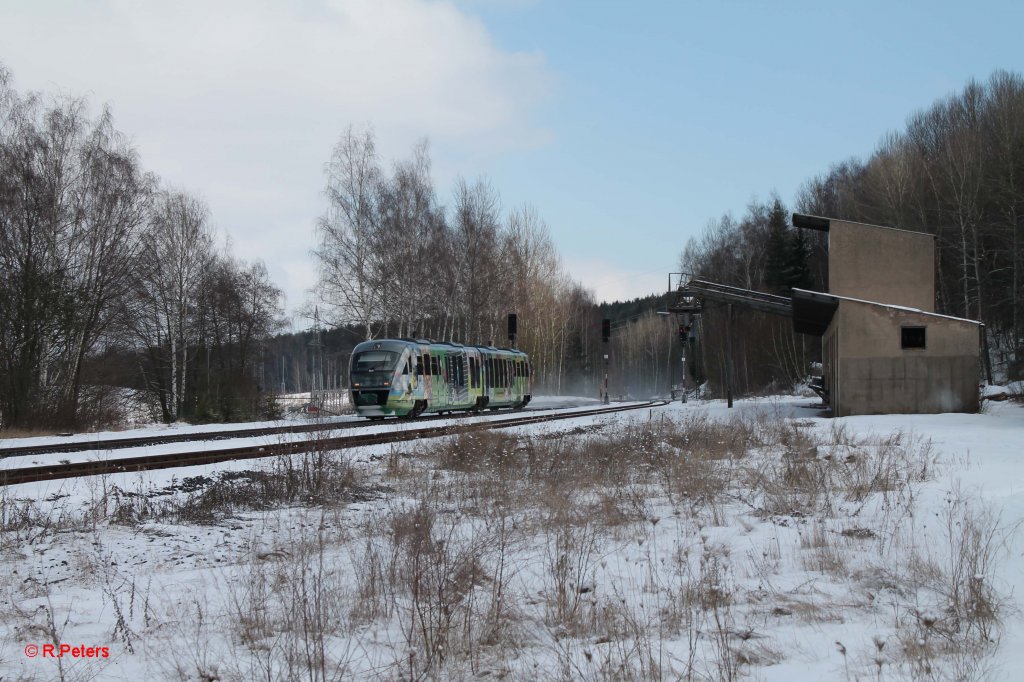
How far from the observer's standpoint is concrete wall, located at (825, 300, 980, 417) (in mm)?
23578

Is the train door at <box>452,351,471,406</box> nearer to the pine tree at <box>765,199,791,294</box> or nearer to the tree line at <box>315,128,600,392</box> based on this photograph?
the tree line at <box>315,128,600,392</box>

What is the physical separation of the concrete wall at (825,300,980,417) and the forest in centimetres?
1492

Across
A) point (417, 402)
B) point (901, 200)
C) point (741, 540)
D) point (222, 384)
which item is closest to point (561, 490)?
point (741, 540)

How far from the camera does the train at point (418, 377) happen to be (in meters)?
26.4

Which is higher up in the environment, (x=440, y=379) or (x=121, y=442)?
(x=440, y=379)

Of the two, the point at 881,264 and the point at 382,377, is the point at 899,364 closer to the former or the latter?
the point at 881,264

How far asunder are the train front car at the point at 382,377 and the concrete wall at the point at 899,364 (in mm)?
13357

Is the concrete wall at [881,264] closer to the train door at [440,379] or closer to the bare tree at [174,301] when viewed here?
the train door at [440,379]

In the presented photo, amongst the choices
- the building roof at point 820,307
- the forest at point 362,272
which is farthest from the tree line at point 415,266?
the building roof at point 820,307

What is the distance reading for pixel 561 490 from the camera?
10336mm

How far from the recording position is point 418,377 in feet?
90.0

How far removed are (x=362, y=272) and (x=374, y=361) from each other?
30.6 feet

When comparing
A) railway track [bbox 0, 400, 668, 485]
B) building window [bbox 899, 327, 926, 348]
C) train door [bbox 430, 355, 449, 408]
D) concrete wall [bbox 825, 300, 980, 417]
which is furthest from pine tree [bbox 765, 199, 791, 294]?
railway track [bbox 0, 400, 668, 485]

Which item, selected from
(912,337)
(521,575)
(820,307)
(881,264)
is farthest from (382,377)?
(521,575)
